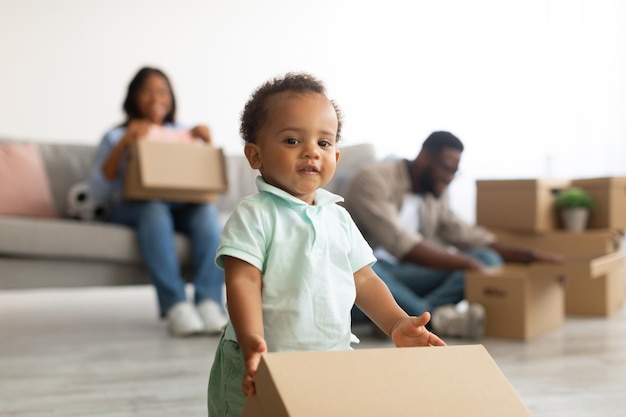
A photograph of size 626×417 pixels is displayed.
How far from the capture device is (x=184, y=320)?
2475mm

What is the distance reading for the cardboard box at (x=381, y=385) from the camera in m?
0.74

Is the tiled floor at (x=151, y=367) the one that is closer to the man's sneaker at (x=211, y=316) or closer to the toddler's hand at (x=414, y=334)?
the man's sneaker at (x=211, y=316)

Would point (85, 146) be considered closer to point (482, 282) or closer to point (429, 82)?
point (482, 282)

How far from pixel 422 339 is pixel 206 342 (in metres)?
1.51

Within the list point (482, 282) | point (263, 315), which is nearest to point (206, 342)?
point (482, 282)

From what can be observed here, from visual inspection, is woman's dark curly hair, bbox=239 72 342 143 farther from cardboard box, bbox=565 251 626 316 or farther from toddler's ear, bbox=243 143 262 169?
cardboard box, bbox=565 251 626 316

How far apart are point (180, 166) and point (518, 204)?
1.31 meters

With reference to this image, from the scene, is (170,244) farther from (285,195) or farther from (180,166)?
(285,195)

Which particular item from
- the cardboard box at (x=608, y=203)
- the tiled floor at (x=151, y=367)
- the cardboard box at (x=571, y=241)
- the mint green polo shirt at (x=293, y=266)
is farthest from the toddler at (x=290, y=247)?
the cardboard box at (x=608, y=203)

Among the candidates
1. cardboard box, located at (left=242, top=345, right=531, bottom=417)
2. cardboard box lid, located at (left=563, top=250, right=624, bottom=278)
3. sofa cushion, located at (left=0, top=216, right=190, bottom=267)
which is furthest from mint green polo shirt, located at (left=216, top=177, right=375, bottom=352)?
sofa cushion, located at (left=0, top=216, right=190, bottom=267)

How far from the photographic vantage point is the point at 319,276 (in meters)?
0.97

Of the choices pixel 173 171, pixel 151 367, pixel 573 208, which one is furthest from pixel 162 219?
pixel 573 208

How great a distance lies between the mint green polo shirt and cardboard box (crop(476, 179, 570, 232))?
2079 mm

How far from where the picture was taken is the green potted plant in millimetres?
3008
